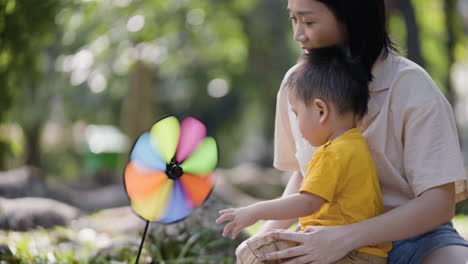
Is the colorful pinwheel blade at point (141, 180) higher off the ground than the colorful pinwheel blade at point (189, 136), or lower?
lower

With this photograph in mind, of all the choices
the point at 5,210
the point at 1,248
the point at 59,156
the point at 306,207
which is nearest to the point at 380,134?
the point at 306,207

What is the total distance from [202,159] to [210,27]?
7840 millimetres

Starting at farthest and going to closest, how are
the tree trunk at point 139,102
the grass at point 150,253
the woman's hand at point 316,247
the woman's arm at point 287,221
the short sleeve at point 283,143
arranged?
the tree trunk at point 139,102, the grass at point 150,253, the short sleeve at point 283,143, the woman's arm at point 287,221, the woman's hand at point 316,247

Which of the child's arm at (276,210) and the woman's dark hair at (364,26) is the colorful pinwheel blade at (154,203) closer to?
the child's arm at (276,210)

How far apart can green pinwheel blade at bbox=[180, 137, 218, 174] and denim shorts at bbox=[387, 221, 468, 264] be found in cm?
73

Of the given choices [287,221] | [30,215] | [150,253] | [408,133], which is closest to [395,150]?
[408,133]

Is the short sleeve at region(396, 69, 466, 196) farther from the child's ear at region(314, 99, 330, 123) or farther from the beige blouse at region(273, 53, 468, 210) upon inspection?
the child's ear at region(314, 99, 330, 123)

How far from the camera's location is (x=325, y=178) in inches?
68.8

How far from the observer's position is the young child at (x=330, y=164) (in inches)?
69.0

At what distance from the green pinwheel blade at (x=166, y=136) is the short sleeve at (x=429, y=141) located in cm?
83

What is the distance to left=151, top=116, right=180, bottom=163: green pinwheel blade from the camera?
2.21m

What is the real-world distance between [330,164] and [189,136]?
0.68 m

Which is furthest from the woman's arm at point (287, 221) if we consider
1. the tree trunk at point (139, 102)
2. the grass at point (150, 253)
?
the tree trunk at point (139, 102)

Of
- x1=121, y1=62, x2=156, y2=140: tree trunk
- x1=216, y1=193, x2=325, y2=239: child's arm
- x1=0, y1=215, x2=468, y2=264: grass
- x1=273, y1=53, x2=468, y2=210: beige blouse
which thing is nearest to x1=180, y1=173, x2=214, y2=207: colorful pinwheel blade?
x1=216, y1=193, x2=325, y2=239: child's arm
